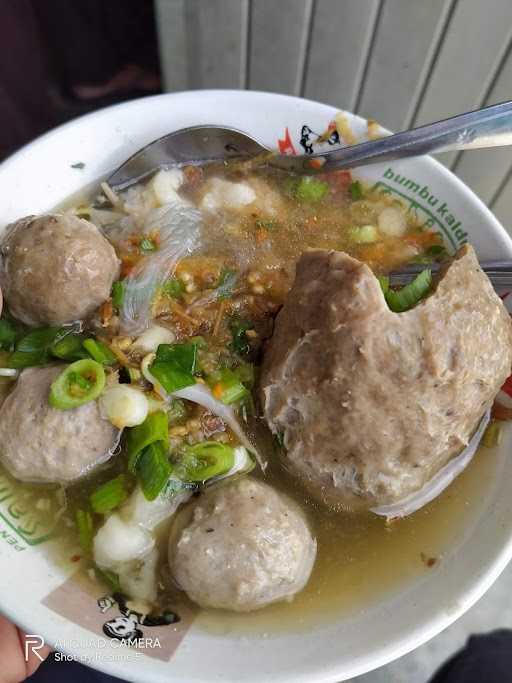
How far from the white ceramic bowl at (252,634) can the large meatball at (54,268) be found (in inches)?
9.5

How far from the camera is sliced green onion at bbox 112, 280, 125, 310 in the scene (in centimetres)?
174

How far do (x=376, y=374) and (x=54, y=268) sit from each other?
853 millimetres

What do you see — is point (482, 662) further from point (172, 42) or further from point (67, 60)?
point (67, 60)

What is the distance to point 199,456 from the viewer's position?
62.7 inches

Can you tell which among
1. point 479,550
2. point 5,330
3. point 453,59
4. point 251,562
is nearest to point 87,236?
point 5,330

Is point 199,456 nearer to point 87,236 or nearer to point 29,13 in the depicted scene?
point 87,236

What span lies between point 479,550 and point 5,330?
1.38 meters

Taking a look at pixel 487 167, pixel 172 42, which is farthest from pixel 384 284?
pixel 172 42

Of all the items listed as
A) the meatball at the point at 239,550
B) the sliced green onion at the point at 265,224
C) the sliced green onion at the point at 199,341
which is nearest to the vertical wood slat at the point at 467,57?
the sliced green onion at the point at 265,224

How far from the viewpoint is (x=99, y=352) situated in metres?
1.63

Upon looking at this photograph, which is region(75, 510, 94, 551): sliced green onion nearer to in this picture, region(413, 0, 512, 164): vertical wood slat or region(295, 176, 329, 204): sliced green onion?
region(295, 176, 329, 204): sliced green onion

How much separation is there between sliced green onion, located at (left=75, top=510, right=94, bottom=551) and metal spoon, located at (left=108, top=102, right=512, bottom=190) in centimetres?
102

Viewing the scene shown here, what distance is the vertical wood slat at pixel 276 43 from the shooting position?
236cm

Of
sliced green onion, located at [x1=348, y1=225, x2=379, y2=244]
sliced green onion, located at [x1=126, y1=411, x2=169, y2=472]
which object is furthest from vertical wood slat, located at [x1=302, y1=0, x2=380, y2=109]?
sliced green onion, located at [x1=126, y1=411, x2=169, y2=472]
